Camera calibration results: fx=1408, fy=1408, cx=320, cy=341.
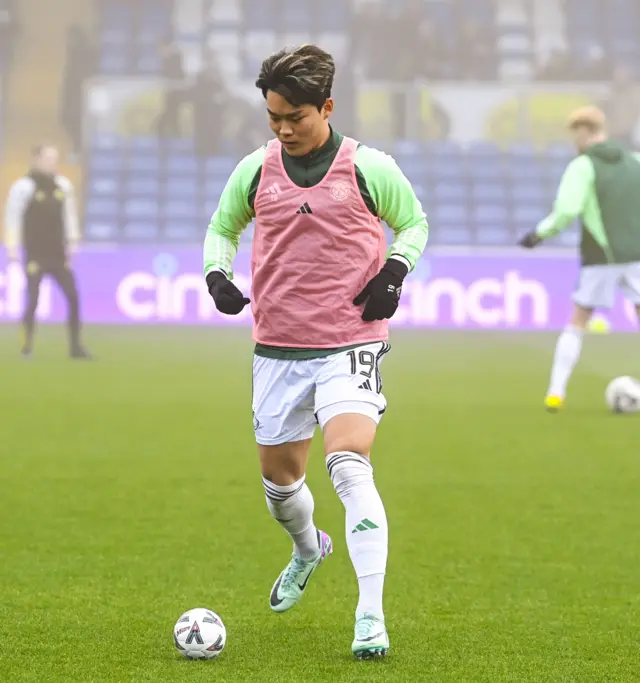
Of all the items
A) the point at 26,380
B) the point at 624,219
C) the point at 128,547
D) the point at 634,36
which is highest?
the point at 634,36

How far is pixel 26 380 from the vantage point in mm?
12844

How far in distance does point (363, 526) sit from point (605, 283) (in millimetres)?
6621

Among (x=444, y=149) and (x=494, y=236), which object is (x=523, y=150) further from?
(x=494, y=236)

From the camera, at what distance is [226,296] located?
4.13 metres

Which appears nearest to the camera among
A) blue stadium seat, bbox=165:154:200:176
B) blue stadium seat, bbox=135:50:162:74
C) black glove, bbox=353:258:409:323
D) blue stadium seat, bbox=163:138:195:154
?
black glove, bbox=353:258:409:323

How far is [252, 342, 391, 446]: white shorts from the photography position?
4.07 meters

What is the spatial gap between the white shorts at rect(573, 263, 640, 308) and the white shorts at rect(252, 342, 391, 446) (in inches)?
239

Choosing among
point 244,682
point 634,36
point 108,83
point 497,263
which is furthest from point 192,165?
point 244,682

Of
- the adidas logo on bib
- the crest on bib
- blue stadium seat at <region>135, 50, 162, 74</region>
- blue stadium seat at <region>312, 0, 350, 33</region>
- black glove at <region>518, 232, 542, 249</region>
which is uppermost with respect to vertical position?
blue stadium seat at <region>312, 0, 350, 33</region>

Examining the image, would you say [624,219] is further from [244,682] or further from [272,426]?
[244,682]

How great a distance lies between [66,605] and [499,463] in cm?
398

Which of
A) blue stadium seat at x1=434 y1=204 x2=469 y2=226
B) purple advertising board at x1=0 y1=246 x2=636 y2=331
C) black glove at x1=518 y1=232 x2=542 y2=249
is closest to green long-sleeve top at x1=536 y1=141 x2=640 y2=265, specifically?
black glove at x1=518 y1=232 x2=542 y2=249

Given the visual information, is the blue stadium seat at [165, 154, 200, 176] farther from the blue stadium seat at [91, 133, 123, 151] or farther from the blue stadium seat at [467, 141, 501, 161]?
the blue stadium seat at [467, 141, 501, 161]

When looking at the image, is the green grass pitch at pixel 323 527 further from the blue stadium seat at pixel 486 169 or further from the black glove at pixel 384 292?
the blue stadium seat at pixel 486 169
